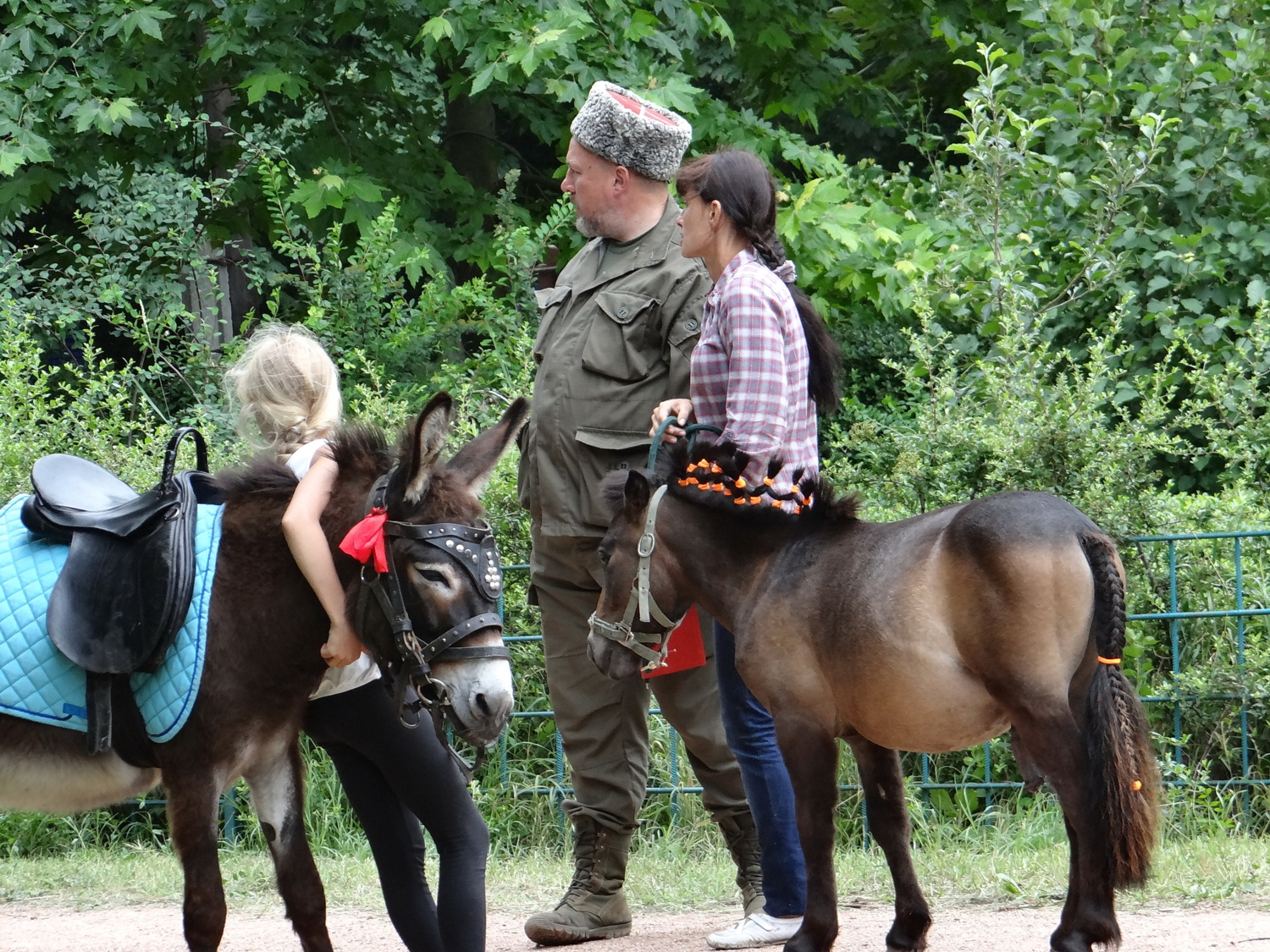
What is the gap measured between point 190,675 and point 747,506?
1.47 m

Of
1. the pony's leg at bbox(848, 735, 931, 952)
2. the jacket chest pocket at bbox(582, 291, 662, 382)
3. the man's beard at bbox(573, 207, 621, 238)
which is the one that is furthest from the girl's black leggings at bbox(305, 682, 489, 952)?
the man's beard at bbox(573, 207, 621, 238)

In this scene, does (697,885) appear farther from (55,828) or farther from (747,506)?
(55,828)

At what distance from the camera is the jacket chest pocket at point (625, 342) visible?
4133 millimetres

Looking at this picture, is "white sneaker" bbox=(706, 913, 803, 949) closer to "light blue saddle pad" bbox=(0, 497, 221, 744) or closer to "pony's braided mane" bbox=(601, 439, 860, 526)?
"pony's braided mane" bbox=(601, 439, 860, 526)

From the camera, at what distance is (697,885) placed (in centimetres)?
491

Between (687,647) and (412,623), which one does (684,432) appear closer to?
(687,647)

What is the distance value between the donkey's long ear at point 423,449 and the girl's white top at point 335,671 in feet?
1.19

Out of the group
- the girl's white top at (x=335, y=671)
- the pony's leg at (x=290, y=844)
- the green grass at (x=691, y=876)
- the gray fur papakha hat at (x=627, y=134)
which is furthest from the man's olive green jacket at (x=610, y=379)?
the green grass at (x=691, y=876)

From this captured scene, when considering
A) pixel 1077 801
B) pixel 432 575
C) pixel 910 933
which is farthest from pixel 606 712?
pixel 1077 801

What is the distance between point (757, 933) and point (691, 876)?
3.49 feet

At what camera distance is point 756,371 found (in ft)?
11.7

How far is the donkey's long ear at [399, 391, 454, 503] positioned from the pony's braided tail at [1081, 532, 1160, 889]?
1.54 m

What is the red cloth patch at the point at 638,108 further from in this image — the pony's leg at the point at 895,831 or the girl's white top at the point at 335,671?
the pony's leg at the point at 895,831

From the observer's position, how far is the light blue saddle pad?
3092mm
